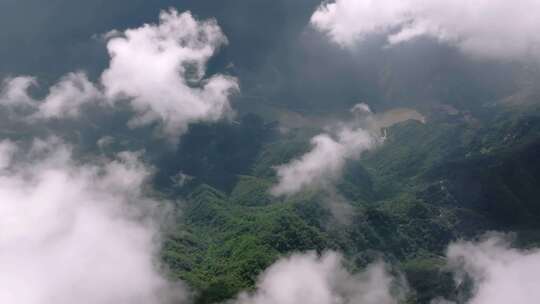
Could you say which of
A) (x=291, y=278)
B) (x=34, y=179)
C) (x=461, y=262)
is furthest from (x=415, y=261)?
(x=34, y=179)

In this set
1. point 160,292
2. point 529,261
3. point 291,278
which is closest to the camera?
point 160,292

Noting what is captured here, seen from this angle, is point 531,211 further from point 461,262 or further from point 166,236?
point 166,236

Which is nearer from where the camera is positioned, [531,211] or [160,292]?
[160,292]

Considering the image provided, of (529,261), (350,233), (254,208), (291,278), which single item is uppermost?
(254,208)

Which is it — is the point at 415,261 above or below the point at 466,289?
above

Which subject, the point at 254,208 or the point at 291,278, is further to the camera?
the point at 254,208

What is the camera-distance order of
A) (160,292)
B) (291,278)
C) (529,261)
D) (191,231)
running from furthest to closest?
(191,231) < (529,261) < (291,278) < (160,292)

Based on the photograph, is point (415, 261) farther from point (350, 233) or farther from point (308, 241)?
point (308, 241)

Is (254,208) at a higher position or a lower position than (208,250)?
higher

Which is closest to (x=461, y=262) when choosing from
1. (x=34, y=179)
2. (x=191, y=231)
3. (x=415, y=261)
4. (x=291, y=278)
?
(x=415, y=261)
